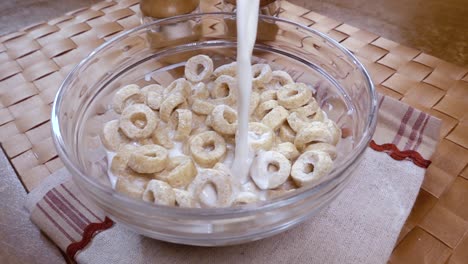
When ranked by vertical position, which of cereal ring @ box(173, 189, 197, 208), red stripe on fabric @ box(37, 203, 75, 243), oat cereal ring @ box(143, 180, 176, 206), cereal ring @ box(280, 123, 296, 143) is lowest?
red stripe on fabric @ box(37, 203, 75, 243)

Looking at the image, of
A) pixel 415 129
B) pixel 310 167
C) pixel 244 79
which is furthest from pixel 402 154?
pixel 244 79

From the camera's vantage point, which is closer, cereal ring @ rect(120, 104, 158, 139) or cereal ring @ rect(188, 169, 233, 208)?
cereal ring @ rect(188, 169, 233, 208)

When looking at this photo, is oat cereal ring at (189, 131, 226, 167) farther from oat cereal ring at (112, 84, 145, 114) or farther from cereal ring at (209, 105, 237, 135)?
oat cereal ring at (112, 84, 145, 114)

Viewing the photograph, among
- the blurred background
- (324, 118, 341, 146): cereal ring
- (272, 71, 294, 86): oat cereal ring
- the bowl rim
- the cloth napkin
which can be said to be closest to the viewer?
the bowl rim

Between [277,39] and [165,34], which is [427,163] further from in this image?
[165,34]

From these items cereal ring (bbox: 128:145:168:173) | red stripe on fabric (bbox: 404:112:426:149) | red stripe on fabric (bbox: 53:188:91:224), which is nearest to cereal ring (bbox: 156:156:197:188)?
cereal ring (bbox: 128:145:168:173)

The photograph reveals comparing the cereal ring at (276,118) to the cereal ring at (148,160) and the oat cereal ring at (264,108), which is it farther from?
the cereal ring at (148,160)

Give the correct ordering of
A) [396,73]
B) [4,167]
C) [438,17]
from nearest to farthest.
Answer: [4,167] < [396,73] < [438,17]

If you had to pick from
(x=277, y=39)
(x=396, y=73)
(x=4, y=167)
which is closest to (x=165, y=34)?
(x=277, y=39)
